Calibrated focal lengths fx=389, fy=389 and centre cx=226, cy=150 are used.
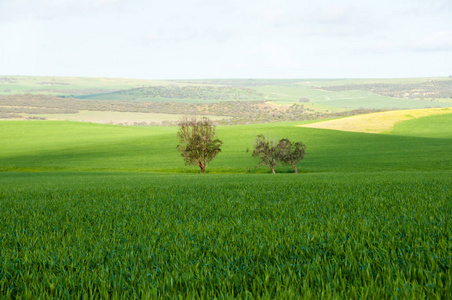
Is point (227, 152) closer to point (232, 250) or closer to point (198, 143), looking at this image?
point (198, 143)

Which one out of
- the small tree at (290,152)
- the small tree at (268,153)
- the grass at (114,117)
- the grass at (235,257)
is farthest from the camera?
the grass at (114,117)

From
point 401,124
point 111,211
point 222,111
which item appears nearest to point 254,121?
point 222,111

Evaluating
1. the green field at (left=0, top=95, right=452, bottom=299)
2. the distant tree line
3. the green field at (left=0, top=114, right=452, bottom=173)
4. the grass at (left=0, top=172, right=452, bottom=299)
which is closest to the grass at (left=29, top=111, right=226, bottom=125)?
the distant tree line

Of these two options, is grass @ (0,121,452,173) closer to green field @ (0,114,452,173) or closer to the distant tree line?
green field @ (0,114,452,173)

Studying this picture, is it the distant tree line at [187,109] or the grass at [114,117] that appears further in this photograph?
the distant tree line at [187,109]

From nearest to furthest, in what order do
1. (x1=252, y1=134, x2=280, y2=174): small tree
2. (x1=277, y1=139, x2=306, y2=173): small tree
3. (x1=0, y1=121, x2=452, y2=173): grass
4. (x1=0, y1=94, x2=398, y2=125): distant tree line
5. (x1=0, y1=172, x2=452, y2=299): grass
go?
(x1=0, y1=172, x2=452, y2=299): grass, (x1=277, y1=139, x2=306, y2=173): small tree, (x1=252, y1=134, x2=280, y2=174): small tree, (x1=0, y1=121, x2=452, y2=173): grass, (x1=0, y1=94, x2=398, y2=125): distant tree line

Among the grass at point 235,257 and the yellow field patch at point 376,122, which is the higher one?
the grass at point 235,257

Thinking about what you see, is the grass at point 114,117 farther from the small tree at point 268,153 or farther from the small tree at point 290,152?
the small tree at point 290,152

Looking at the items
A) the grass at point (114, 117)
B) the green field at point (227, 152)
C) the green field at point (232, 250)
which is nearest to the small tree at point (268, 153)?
the green field at point (227, 152)

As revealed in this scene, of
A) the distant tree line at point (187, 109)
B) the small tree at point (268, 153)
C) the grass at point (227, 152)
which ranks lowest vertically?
the grass at point (227, 152)

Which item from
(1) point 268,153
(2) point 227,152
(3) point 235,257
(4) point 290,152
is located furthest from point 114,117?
(3) point 235,257

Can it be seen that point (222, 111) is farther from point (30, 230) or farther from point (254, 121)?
point (30, 230)

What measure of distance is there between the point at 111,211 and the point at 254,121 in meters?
115

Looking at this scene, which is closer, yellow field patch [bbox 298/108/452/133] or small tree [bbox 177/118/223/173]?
small tree [bbox 177/118/223/173]
